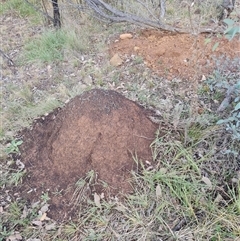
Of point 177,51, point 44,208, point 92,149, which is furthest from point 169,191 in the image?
point 177,51

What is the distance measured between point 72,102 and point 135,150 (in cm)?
59

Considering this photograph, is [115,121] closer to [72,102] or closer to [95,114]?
[95,114]

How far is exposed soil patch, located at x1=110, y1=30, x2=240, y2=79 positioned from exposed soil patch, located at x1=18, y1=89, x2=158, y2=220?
3.03 ft

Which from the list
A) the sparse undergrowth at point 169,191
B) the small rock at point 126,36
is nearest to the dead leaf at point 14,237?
the sparse undergrowth at point 169,191

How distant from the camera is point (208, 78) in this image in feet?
9.09

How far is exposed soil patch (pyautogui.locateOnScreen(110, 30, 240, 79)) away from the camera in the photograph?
291 centimetres

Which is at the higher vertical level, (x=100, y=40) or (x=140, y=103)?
(x=100, y=40)

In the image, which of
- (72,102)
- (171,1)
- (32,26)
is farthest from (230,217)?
(32,26)

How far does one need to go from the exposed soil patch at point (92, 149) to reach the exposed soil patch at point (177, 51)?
922mm

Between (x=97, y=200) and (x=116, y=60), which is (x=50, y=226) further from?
(x=116, y=60)

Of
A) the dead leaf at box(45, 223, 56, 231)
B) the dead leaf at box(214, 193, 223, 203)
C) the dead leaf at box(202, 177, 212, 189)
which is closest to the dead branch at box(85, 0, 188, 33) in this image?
the dead leaf at box(202, 177, 212, 189)

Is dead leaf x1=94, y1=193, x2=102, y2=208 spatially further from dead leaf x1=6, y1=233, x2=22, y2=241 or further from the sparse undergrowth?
dead leaf x1=6, y1=233, x2=22, y2=241

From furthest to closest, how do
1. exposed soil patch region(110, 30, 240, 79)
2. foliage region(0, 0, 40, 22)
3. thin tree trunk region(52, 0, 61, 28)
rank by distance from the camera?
foliage region(0, 0, 40, 22) < thin tree trunk region(52, 0, 61, 28) < exposed soil patch region(110, 30, 240, 79)

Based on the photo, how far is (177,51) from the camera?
3.08 meters
